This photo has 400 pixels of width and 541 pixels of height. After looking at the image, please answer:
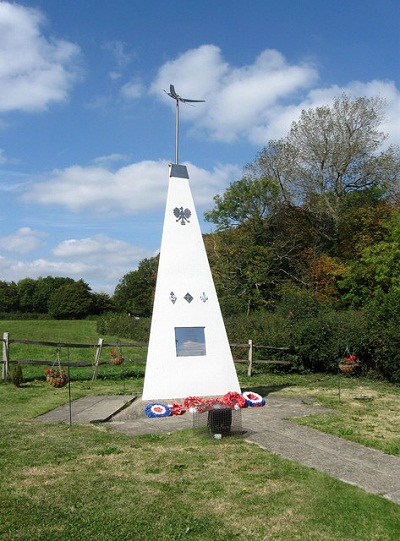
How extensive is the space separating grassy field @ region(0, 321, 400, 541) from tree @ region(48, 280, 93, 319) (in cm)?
5731

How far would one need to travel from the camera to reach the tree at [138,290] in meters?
61.4

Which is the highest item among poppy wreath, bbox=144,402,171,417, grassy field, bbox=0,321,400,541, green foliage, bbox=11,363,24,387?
green foliage, bbox=11,363,24,387

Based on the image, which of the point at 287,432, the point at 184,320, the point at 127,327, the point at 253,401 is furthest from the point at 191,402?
the point at 127,327

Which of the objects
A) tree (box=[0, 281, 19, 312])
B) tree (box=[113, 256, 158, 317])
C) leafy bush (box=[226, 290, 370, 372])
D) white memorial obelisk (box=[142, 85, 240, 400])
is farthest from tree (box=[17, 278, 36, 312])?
white memorial obelisk (box=[142, 85, 240, 400])

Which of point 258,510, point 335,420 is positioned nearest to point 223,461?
point 258,510

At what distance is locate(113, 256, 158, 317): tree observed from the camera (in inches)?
2416

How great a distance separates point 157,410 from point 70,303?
5732 cm

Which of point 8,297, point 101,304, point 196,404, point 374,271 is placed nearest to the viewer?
point 196,404

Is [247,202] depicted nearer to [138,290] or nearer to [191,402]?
[191,402]

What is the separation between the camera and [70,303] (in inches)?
2549

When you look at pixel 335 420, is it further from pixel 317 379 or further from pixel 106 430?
pixel 317 379

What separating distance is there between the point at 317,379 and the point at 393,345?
2770 mm

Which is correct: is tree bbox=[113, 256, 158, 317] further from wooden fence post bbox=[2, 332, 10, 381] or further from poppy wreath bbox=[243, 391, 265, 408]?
poppy wreath bbox=[243, 391, 265, 408]

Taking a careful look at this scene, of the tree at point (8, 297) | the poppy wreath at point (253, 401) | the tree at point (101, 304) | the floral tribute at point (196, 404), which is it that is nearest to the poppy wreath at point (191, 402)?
the floral tribute at point (196, 404)
